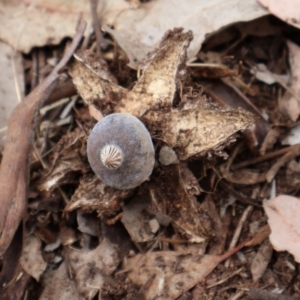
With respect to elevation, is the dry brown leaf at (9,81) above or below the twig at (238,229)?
above

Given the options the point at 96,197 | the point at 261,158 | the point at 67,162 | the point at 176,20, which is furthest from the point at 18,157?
the point at 261,158

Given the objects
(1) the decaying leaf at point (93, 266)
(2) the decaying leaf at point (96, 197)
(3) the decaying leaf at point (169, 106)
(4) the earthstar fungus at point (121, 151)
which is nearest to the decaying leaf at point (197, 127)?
(3) the decaying leaf at point (169, 106)

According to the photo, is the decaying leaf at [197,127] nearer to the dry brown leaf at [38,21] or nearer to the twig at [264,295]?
the twig at [264,295]

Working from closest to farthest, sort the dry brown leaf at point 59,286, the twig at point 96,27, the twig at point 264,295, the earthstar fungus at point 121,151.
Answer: the earthstar fungus at point 121,151 < the twig at point 264,295 < the dry brown leaf at point 59,286 < the twig at point 96,27

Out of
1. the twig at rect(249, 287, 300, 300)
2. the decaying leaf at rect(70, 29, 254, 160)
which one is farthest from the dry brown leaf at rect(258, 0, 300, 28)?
the twig at rect(249, 287, 300, 300)

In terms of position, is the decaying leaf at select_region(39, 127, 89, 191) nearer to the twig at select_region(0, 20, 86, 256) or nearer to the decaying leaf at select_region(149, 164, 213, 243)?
the twig at select_region(0, 20, 86, 256)

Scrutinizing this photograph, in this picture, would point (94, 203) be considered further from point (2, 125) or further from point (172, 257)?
point (2, 125)
